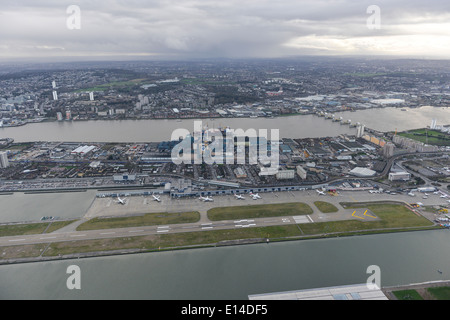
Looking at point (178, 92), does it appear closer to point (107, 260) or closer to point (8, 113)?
point (8, 113)

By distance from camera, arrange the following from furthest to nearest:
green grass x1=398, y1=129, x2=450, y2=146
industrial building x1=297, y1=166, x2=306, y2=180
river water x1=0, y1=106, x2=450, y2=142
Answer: river water x1=0, y1=106, x2=450, y2=142, green grass x1=398, y1=129, x2=450, y2=146, industrial building x1=297, y1=166, x2=306, y2=180

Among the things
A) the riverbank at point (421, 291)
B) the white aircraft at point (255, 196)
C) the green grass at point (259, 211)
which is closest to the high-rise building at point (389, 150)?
the green grass at point (259, 211)

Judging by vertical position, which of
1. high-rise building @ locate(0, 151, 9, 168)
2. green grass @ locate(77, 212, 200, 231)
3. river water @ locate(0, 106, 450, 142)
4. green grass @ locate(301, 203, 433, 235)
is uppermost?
river water @ locate(0, 106, 450, 142)

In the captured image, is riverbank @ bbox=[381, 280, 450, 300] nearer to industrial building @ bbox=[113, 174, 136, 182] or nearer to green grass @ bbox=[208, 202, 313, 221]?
green grass @ bbox=[208, 202, 313, 221]

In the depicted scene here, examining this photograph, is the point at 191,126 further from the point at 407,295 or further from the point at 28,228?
the point at 407,295

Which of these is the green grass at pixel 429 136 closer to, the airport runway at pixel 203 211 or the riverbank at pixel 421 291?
the airport runway at pixel 203 211

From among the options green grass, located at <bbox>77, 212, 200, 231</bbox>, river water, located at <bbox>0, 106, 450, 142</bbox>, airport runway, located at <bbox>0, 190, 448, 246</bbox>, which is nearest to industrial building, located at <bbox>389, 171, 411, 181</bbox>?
airport runway, located at <bbox>0, 190, 448, 246</bbox>

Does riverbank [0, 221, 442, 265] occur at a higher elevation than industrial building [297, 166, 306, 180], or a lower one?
lower
